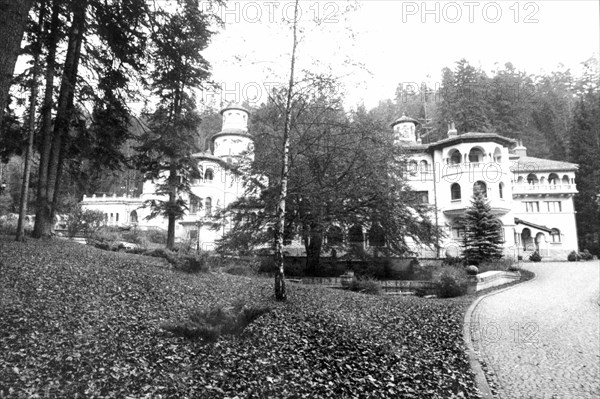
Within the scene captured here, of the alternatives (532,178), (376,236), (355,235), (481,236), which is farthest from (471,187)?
(355,235)

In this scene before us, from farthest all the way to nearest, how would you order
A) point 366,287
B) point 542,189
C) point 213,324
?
point 542,189 < point 366,287 < point 213,324

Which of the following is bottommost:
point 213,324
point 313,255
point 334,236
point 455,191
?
point 213,324

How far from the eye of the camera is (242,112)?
151 feet

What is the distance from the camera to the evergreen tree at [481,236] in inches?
1016

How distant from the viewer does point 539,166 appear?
1678 inches

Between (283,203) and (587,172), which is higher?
(587,172)

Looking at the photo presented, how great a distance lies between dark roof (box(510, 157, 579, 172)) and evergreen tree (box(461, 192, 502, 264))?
19.2 m

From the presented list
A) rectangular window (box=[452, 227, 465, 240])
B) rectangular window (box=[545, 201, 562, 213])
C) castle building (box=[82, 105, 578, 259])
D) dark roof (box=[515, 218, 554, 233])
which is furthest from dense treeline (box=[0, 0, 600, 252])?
rectangular window (box=[545, 201, 562, 213])

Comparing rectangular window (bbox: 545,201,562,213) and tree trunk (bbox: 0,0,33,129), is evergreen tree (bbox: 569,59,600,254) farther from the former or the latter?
tree trunk (bbox: 0,0,33,129)

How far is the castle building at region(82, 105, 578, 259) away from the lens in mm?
35188

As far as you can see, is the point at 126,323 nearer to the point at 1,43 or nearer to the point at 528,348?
the point at 1,43

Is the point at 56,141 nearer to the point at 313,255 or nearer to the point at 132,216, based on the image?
the point at 313,255

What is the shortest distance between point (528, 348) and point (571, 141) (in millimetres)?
49824

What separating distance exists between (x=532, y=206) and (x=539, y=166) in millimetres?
4319
